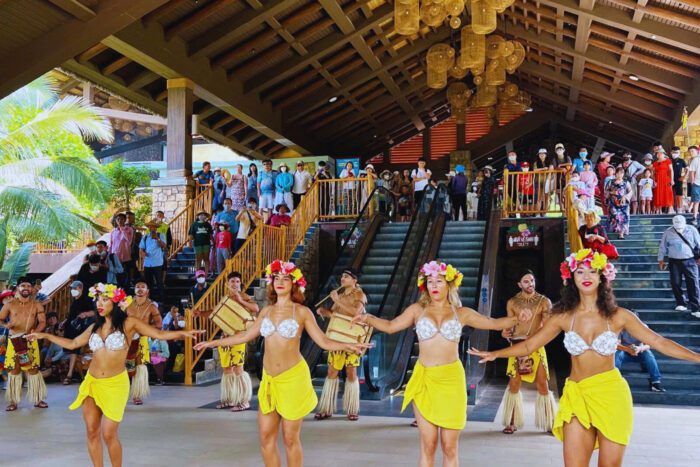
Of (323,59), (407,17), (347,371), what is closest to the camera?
(347,371)

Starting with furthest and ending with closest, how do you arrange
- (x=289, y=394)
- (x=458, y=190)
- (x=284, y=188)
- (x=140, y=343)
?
(x=458, y=190)
(x=284, y=188)
(x=140, y=343)
(x=289, y=394)

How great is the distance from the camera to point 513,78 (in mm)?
25578

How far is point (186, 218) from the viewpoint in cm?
1606

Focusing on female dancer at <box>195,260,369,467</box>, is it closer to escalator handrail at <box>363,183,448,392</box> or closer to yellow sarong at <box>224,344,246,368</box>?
yellow sarong at <box>224,344,246,368</box>

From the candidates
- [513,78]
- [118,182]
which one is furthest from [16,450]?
[513,78]

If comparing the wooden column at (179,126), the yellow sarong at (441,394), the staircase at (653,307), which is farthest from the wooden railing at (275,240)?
the staircase at (653,307)

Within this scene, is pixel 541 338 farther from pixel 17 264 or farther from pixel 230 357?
pixel 17 264

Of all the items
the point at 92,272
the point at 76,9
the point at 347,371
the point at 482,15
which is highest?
the point at 482,15

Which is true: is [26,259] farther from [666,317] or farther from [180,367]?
[666,317]

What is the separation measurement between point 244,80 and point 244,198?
4676mm

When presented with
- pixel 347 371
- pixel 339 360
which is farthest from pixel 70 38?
pixel 347 371

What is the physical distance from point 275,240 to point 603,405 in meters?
10.6

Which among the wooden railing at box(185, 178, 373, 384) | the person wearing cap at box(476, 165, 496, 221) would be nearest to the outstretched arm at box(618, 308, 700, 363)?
the wooden railing at box(185, 178, 373, 384)

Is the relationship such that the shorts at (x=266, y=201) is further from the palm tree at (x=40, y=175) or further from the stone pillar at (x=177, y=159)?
the palm tree at (x=40, y=175)
